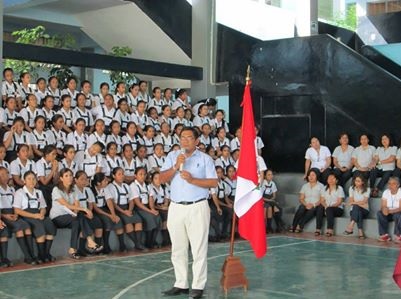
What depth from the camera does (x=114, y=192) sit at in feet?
35.9

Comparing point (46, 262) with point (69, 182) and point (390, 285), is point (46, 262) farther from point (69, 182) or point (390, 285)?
point (390, 285)

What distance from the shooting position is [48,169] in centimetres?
1060

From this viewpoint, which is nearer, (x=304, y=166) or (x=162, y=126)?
(x=162, y=126)

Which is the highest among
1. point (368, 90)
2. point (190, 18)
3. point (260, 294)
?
point (190, 18)

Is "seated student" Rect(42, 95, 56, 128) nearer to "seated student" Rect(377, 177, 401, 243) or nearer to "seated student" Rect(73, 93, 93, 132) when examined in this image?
"seated student" Rect(73, 93, 93, 132)

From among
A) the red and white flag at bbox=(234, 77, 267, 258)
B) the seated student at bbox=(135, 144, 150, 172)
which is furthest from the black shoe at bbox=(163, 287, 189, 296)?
the seated student at bbox=(135, 144, 150, 172)

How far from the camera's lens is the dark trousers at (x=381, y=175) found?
13.1 m

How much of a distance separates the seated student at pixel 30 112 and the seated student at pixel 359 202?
19.3 feet

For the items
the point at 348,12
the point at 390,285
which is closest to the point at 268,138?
the point at 348,12

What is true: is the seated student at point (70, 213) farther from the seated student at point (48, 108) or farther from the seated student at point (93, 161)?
the seated student at point (48, 108)

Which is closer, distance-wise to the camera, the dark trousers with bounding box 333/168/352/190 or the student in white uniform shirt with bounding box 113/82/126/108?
the student in white uniform shirt with bounding box 113/82/126/108

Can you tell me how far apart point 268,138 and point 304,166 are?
1239 mm

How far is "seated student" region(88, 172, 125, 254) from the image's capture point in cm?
1055

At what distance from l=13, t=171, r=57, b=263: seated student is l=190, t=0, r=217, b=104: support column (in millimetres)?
7156
